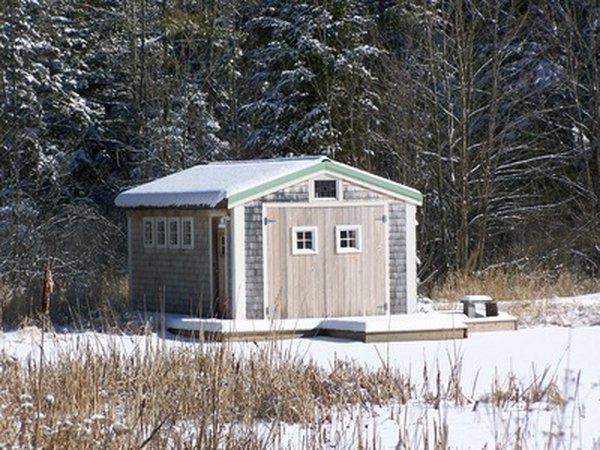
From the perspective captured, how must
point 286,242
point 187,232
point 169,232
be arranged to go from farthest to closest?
point 169,232 < point 187,232 < point 286,242

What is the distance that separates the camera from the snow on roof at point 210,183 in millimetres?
17812

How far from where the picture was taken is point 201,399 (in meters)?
7.96

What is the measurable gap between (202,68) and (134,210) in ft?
34.1

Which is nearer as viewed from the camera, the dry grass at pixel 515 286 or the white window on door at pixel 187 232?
the white window on door at pixel 187 232

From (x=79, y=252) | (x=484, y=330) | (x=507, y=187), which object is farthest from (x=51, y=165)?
(x=484, y=330)

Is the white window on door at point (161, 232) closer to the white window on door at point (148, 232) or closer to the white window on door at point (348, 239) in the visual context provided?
the white window on door at point (148, 232)

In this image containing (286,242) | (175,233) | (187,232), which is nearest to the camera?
(286,242)

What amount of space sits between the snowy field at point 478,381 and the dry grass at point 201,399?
60 millimetres

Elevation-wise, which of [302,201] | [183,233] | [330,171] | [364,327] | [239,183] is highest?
[330,171]

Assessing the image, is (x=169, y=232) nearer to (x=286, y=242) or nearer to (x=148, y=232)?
(x=148, y=232)

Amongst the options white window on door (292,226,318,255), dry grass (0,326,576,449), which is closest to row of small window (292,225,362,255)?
white window on door (292,226,318,255)

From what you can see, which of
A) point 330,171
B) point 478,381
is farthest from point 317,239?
point 478,381

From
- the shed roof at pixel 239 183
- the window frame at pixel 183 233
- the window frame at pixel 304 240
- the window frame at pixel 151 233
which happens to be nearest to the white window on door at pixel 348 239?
the window frame at pixel 304 240

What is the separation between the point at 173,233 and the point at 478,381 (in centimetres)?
852
